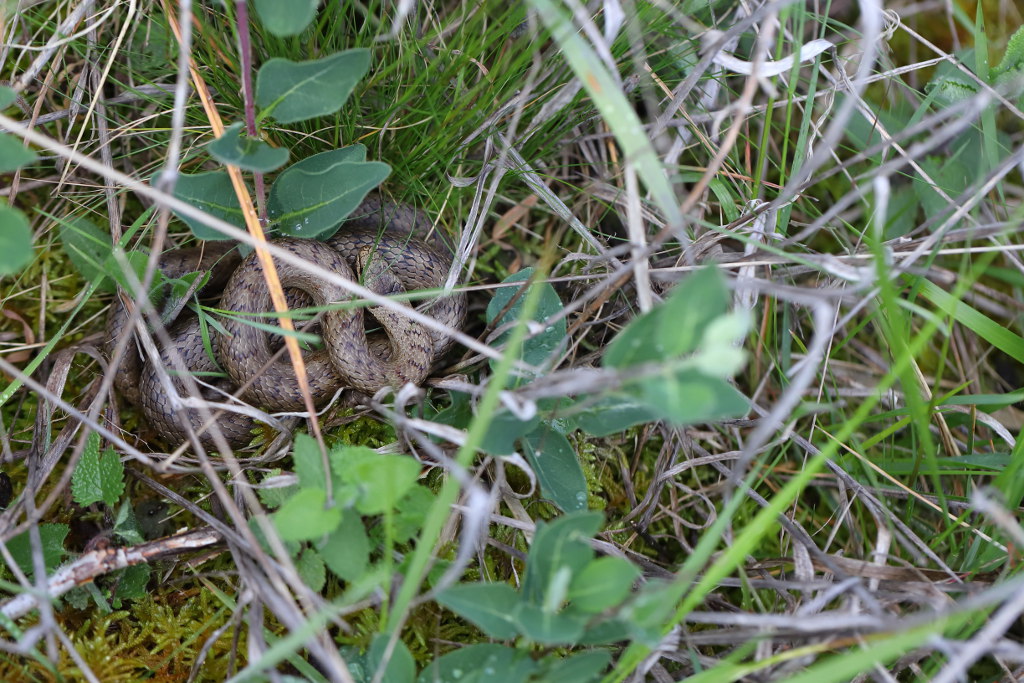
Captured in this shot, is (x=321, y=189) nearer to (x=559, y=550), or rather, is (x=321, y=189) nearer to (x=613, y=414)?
(x=613, y=414)

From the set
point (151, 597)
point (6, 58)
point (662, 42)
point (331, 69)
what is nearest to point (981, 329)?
point (662, 42)

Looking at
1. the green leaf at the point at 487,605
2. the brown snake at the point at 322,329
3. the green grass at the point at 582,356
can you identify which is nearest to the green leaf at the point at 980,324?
the green grass at the point at 582,356

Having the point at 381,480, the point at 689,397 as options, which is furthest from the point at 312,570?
the point at 689,397

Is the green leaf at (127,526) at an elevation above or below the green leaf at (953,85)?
below

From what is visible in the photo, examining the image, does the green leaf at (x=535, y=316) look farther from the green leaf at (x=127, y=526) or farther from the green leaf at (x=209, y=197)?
the green leaf at (x=127, y=526)

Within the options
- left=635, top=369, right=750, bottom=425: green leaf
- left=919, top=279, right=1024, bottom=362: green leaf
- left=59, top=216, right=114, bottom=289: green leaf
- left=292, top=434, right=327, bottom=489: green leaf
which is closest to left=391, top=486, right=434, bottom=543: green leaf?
left=292, top=434, right=327, bottom=489: green leaf

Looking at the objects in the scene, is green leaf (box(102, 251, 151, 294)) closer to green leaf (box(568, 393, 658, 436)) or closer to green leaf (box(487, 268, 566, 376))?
green leaf (box(487, 268, 566, 376))
